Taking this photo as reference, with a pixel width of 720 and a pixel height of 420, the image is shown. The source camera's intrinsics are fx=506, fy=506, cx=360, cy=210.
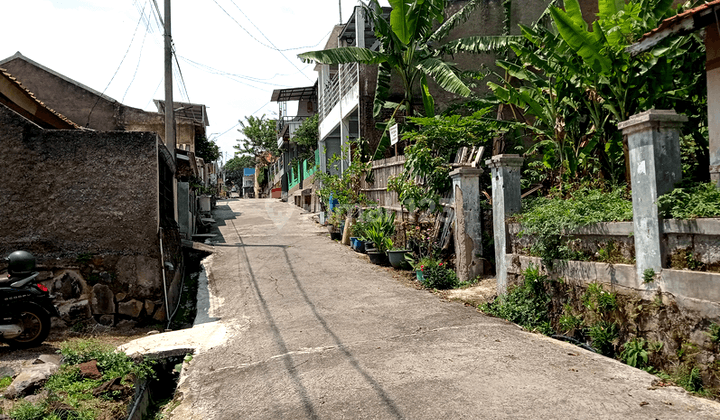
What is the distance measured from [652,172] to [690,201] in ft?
1.35

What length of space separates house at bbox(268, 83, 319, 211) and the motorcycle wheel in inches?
659

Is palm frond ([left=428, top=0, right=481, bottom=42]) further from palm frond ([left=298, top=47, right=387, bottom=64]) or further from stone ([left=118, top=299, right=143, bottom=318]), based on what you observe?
stone ([left=118, top=299, right=143, bottom=318])

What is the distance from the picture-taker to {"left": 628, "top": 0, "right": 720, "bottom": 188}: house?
4.95 metres

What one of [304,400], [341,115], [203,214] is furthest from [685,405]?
[203,214]

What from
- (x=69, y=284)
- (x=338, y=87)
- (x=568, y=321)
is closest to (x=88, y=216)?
(x=69, y=284)

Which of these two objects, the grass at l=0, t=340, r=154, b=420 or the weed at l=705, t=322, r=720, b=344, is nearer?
the weed at l=705, t=322, r=720, b=344

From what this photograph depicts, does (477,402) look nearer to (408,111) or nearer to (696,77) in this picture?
(696,77)

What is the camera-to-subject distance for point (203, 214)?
21875 millimetres

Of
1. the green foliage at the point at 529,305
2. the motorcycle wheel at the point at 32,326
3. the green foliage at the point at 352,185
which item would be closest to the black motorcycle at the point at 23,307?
the motorcycle wheel at the point at 32,326

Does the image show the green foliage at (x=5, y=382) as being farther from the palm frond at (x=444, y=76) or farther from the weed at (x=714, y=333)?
the palm frond at (x=444, y=76)

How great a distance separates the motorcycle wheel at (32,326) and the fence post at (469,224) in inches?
241

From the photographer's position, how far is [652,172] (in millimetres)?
4766

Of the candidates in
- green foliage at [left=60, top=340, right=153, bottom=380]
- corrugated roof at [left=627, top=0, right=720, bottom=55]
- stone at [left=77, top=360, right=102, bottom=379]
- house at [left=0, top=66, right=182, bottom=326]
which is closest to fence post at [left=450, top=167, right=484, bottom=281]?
corrugated roof at [left=627, top=0, right=720, bottom=55]

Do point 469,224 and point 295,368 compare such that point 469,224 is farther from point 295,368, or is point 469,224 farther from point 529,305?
point 295,368
